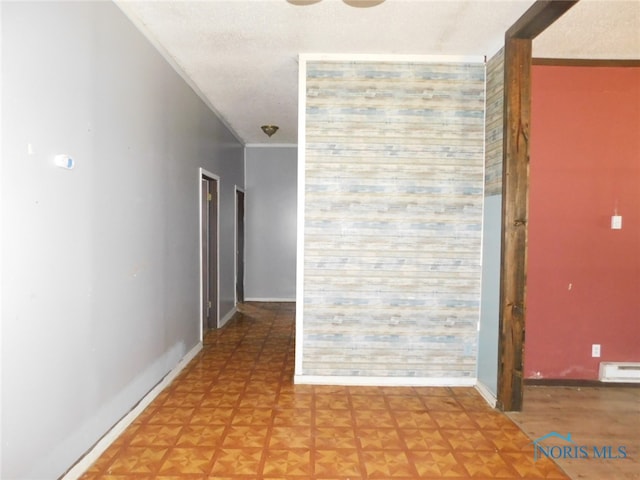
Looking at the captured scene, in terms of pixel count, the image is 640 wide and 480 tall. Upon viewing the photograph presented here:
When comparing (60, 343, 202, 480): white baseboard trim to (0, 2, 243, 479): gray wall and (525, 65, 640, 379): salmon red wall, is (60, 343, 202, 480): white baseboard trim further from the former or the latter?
(525, 65, 640, 379): salmon red wall

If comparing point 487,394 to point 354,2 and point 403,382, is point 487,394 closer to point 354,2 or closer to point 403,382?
point 403,382

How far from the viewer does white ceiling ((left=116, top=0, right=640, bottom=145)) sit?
257 cm

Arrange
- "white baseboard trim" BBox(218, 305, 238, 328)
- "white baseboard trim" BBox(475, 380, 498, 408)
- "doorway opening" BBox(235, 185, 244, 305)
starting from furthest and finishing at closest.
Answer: "doorway opening" BBox(235, 185, 244, 305) → "white baseboard trim" BBox(218, 305, 238, 328) → "white baseboard trim" BBox(475, 380, 498, 408)

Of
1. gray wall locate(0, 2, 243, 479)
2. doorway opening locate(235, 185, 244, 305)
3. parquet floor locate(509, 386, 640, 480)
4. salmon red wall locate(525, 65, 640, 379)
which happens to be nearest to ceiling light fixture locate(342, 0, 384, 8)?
gray wall locate(0, 2, 243, 479)

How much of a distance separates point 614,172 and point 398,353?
7.80 feet

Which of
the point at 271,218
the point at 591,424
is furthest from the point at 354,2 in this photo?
the point at 271,218

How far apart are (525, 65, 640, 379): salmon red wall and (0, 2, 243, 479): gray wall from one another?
10.1ft

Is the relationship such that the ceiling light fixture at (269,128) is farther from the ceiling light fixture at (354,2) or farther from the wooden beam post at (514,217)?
the wooden beam post at (514,217)

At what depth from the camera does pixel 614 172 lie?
3.37 meters

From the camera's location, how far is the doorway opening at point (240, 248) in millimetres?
6848

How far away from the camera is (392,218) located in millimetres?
3373

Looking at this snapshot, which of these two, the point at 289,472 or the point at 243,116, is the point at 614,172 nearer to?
the point at 289,472

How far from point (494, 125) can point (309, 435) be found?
2643mm

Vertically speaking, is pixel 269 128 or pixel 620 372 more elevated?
pixel 269 128
